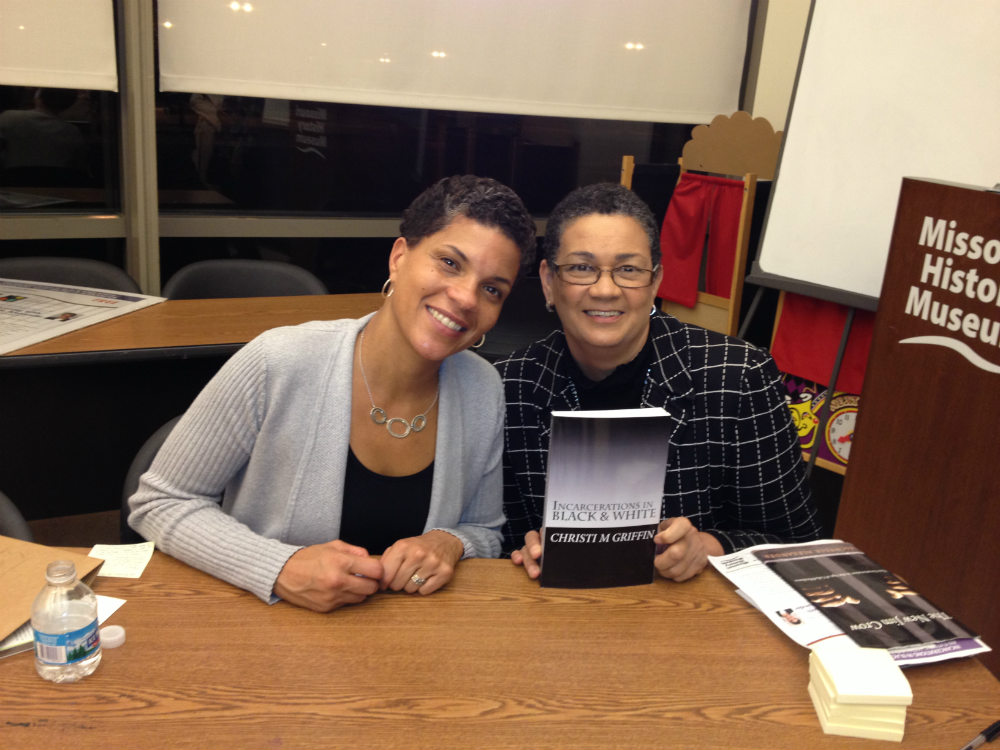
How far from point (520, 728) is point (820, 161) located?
2690mm

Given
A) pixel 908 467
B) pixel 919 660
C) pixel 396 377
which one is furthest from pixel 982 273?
pixel 396 377

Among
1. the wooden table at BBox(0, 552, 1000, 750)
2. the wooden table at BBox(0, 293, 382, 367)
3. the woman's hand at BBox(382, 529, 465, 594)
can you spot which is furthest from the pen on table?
the wooden table at BBox(0, 293, 382, 367)

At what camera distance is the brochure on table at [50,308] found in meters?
2.55

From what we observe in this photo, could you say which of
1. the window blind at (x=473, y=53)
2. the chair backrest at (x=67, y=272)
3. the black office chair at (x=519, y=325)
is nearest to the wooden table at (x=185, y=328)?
the chair backrest at (x=67, y=272)

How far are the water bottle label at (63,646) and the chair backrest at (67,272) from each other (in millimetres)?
2323

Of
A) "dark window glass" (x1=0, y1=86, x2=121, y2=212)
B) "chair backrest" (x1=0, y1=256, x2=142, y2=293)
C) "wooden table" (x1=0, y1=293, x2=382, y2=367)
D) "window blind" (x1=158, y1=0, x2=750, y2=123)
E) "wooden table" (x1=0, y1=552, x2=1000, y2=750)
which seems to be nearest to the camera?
"wooden table" (x1=0, y1=552, x2=1000, y2=750)

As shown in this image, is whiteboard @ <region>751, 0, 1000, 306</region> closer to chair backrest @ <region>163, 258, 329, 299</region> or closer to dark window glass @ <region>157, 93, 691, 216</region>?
dark window glass @ <region>157, 93, 691, 216</region>

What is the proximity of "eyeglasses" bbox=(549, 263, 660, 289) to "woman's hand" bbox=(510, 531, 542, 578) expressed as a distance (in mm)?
545

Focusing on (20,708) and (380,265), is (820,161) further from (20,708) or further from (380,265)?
(20,708)

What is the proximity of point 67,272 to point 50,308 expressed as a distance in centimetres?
37

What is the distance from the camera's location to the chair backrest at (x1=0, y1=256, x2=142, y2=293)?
3.08 m

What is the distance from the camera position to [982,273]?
6.88 ft

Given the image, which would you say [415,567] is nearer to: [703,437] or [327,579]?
[327,579]

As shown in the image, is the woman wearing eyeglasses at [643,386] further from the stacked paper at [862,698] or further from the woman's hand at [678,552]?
the stacked paper at [862,698]
